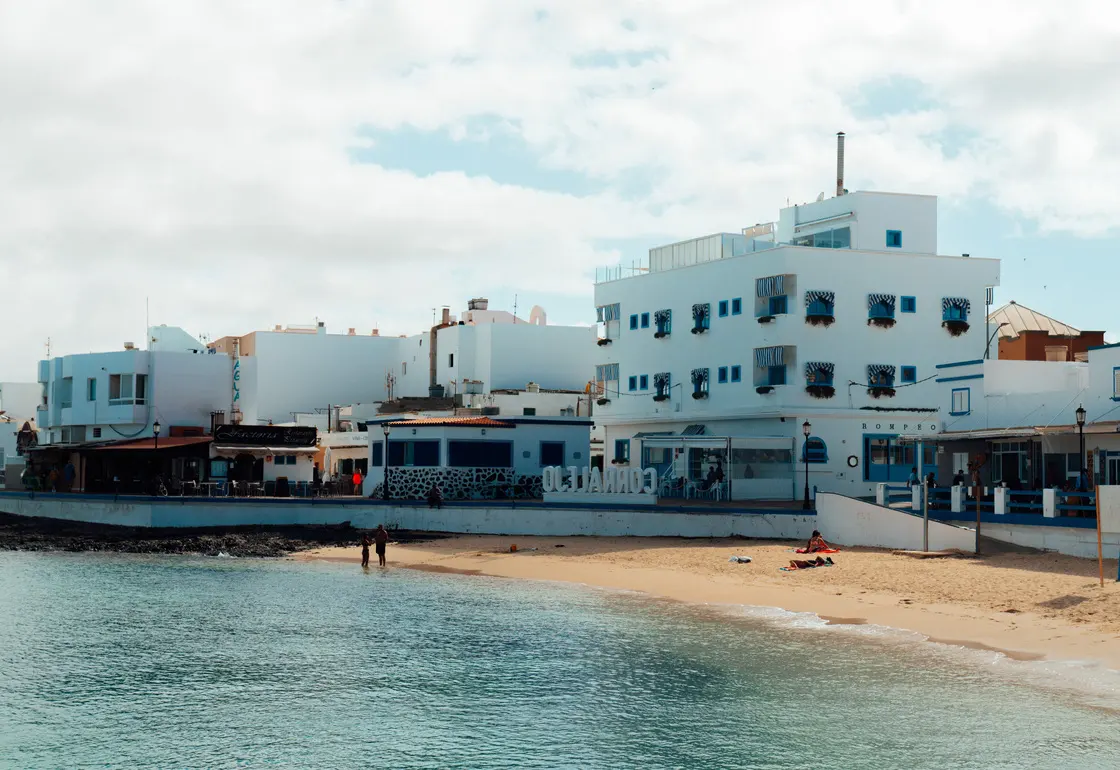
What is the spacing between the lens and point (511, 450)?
182 feet

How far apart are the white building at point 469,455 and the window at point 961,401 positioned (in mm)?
18065

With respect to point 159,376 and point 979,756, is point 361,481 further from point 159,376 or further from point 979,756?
point 979,756

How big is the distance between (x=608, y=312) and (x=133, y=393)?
28826 millimetres

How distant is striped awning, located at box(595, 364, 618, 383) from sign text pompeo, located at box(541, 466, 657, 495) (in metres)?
12.3

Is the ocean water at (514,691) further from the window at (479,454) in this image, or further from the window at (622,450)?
the window at (622,450)

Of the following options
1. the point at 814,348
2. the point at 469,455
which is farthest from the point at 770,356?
the point at 469,455

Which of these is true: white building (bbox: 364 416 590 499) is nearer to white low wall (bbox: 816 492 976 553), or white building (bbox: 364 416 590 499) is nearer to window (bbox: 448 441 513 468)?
window (bbox: 448 441 513 468)

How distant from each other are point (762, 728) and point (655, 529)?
2638 centimetres

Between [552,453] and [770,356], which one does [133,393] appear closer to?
[552,453]

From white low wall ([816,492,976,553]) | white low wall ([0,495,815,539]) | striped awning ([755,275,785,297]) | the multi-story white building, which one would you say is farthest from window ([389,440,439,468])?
white low wall ([816,492,976,553])

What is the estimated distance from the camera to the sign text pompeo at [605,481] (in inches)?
1951

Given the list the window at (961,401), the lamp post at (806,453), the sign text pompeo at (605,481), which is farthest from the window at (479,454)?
the window at (961,401)

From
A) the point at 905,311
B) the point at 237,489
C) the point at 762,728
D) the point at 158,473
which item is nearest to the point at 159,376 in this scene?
the point at 158,473

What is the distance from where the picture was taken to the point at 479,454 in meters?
54.9
